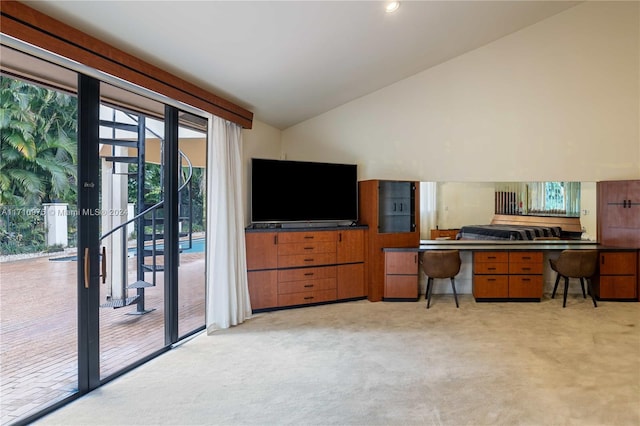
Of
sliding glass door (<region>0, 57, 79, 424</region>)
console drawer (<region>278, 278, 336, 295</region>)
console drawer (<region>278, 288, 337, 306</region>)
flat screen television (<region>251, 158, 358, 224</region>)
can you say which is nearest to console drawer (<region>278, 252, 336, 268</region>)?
console drawer (<region>278, 278, 336, 295</region>)

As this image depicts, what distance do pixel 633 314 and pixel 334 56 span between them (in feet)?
15.2

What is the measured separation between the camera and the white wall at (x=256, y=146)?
466 cm

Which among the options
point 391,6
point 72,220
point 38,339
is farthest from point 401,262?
point 38,339

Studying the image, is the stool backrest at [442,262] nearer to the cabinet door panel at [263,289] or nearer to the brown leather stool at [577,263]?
the brown leather stool at [577,263]

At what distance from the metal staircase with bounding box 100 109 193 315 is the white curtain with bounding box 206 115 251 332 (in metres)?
0.24

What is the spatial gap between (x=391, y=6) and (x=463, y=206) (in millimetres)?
3153

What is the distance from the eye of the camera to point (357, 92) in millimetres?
5293

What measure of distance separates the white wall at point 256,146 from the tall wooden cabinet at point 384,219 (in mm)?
1416

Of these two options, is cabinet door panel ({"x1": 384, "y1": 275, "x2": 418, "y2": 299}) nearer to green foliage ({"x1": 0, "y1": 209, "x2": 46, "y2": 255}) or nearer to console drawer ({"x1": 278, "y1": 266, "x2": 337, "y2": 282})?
console drawer ({"x1": 278, "y1": 266, "x2": 337, "y2": 282})

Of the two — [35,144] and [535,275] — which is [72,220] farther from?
[535,275]

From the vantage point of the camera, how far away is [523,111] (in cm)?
527

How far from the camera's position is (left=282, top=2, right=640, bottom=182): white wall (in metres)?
5.09

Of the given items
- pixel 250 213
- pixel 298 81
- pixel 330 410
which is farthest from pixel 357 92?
pixel 330 410

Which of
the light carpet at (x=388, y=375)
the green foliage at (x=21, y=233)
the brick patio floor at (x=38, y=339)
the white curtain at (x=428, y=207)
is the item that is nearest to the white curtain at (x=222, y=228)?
the light carpet at (x=388, y=375)
